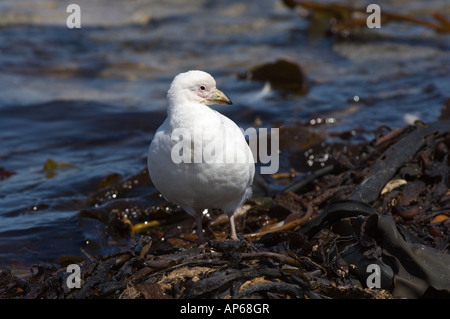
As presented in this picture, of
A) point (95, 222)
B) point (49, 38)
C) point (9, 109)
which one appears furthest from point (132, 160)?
point (49, 38)

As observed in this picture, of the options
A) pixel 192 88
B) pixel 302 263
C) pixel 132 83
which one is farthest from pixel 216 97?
pixel 132 83

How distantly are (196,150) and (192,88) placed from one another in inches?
15.8

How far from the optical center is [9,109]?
27.3ft

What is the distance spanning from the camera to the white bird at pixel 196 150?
3.75 metres

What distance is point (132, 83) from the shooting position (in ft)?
31.7

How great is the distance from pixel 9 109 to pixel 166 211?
13.1 feet

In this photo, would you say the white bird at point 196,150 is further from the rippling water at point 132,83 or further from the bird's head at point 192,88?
the rippling water at point 132,83

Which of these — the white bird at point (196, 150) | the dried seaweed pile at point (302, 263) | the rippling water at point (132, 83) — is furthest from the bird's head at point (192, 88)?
the rippling water at point (132, 83)

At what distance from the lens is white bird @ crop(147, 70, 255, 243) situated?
3.75 meters

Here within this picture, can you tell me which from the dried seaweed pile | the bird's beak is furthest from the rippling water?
the bird's beak

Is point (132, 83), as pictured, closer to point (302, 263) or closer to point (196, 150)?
point (196, 150)

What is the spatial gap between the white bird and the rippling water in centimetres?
141

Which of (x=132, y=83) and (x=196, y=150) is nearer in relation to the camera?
(x=196, y=150)
